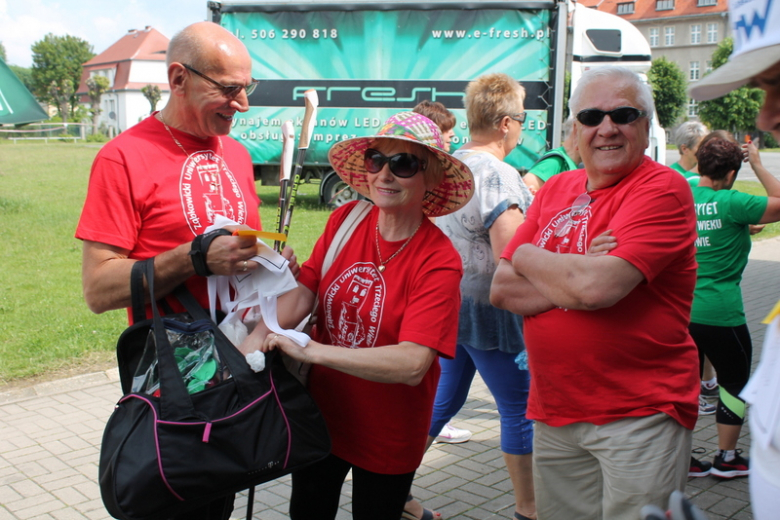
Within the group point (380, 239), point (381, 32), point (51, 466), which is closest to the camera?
point (380, 239)

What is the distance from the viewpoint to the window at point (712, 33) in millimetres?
71062

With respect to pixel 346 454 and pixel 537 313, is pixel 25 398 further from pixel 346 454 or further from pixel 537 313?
pixel 537 313

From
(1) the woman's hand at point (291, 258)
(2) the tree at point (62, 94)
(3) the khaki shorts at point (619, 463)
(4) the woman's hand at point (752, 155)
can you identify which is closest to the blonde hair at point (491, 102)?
(1) the woman's hand at point (291, 258)

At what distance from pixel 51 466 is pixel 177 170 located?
2665mm

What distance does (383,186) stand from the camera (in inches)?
92.7

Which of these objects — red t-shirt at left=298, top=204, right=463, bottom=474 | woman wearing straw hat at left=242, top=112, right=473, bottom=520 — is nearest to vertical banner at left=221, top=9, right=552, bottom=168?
woman wearing straw hat at left=242, top=112, right=473, bottom=520

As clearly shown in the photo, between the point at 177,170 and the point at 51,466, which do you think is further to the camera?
the point at 51,466

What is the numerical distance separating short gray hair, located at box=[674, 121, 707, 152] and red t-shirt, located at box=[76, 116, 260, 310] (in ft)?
13.5

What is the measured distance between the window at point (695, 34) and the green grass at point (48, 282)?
6733cm

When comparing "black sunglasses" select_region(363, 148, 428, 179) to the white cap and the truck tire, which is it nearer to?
the white cap

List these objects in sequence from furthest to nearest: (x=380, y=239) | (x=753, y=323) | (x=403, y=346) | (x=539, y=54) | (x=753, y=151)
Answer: (x=539, y=54) < (x=753, y=323) < (x=753, y=151) < (x=380, y=239) < (x=403, y=346)

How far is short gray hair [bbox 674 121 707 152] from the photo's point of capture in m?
5.38

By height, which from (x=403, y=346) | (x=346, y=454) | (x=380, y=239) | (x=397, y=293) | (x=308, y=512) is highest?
(x=380, y=239)

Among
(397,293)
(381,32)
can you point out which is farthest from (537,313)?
(381,32)
